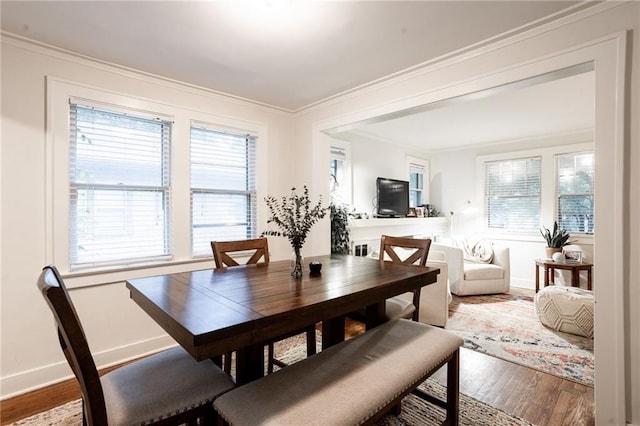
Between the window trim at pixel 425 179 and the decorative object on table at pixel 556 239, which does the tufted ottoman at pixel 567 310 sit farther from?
the window trim at pixel 425 179

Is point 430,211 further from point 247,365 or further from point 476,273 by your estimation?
point 247,365

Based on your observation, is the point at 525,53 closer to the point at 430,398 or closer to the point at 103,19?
the point at 430,398

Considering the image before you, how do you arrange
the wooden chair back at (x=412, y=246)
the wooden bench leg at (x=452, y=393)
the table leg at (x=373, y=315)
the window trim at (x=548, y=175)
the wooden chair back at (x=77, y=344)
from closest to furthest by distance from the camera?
the wooden chair back at (x=77, y=344) → the wooden bench leg at (x=452, y=393) → the table leg at (x=373, y=315) → the wooden chair back at (x=412, y=246) → the window trim at (x=548, y=175)

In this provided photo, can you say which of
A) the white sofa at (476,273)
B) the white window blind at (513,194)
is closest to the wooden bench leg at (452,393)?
the white sofa at (476,273)

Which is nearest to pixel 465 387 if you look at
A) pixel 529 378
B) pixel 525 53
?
pixel 529 378

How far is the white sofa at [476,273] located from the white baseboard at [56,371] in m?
3.66

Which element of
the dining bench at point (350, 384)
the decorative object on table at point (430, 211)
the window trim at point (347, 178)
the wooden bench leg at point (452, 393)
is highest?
the window trim at point (347, 178)

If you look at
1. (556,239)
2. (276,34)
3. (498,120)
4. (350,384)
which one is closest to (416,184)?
(498,120)

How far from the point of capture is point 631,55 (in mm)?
1748

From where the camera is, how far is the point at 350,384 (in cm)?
127

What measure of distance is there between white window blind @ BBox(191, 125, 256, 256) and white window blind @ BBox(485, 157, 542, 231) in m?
4.56

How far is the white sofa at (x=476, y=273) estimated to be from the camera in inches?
173

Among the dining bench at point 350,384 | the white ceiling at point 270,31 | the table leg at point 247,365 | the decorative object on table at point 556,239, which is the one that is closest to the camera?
the dining bench at point 350,384

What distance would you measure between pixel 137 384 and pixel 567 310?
3807 mm
